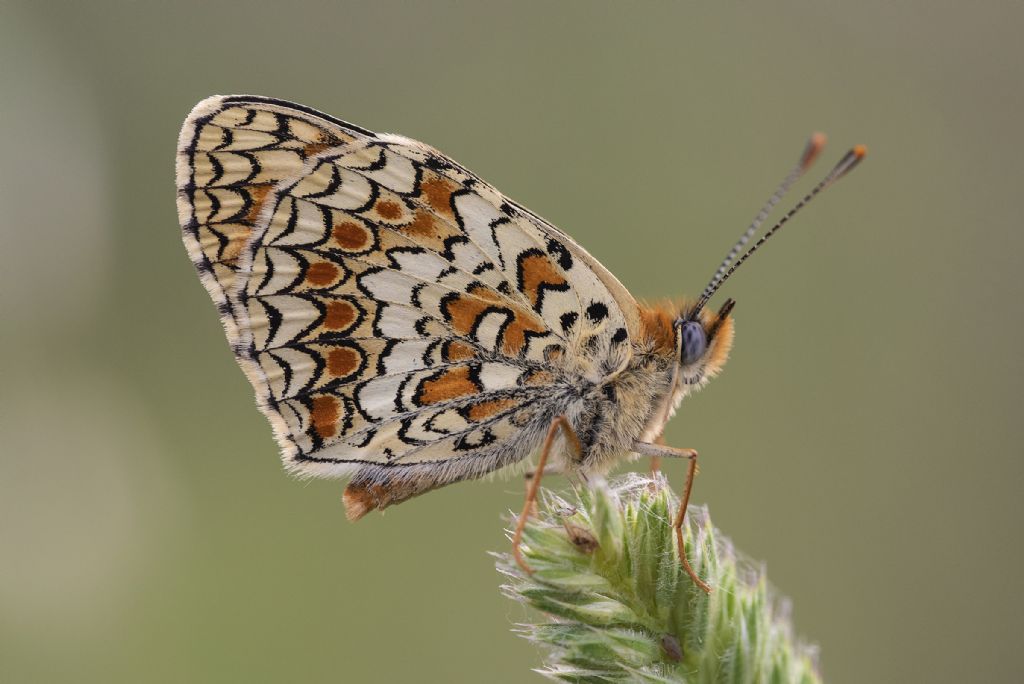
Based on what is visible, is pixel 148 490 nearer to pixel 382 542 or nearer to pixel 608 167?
A: pixel 382 542

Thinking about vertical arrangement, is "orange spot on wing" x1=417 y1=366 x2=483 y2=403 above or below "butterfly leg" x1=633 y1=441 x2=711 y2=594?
below

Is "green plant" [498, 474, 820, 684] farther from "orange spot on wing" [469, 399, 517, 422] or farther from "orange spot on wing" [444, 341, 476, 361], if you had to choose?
"orange spot on wing" [444, 341, 476, 361]

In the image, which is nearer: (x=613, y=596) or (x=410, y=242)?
(x=613, y=596)

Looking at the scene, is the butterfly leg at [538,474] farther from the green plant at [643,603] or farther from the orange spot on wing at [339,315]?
the orange spot on wing at [339,315]

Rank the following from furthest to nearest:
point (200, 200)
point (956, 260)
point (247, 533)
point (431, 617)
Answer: point (956, 260)
point (247, 533)
point (431, 617)
point (200, 200)

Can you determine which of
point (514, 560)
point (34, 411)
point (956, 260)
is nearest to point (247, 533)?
point (34, 411)

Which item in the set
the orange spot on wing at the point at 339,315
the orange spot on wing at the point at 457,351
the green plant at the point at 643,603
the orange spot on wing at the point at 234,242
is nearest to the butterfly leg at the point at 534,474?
the green plant at the point at 643,603

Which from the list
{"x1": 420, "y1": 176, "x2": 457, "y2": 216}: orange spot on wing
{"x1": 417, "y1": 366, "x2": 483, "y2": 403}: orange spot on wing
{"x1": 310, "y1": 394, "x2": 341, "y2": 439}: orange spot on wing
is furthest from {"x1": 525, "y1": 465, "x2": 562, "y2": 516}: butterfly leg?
{"x1": 420, "y1": 176, "x2": 457, "y2": 216}: orange spot on wing
